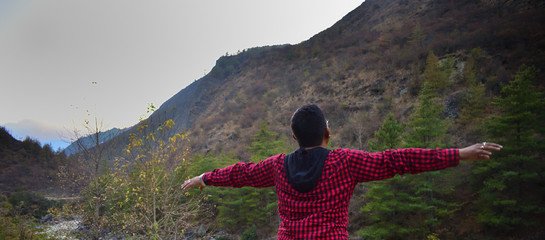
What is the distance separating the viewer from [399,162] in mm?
1462

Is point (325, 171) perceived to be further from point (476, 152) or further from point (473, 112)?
point (473, 112)

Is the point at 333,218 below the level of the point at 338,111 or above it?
above

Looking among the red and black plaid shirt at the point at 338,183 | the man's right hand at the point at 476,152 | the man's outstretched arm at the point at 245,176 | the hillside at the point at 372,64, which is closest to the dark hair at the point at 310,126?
the red and black plaid shirt at the point at 338,183

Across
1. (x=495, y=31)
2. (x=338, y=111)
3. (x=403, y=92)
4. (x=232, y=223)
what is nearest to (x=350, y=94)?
(x=338, y=111)

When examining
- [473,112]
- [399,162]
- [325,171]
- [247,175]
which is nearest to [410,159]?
[399,162]

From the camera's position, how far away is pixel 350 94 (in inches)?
1358

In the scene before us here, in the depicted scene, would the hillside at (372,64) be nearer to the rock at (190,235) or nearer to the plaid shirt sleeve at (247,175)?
the plaid shirt sleeve at (247,175)

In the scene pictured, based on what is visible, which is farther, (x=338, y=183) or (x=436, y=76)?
(x=436, y=76)

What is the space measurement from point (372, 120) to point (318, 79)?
17134 mm

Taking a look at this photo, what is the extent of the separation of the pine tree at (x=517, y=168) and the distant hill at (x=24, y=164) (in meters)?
52.1

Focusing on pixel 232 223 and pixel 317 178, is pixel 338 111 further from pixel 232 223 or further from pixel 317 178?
pixel 317 178

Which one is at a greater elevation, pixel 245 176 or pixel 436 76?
pixel 245 176

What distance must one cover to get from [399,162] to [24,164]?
74.1m

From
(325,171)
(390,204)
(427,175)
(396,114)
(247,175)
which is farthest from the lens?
(396,114)
